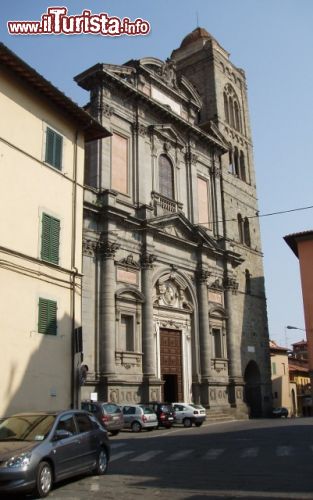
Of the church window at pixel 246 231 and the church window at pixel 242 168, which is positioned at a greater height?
the church window at pixel 242 168

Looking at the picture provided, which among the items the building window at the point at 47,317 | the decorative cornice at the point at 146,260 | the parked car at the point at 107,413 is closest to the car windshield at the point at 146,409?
the parked car at the point at 107,413

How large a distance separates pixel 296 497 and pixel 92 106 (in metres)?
26.7

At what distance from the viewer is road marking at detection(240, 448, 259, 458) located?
45.4 ft

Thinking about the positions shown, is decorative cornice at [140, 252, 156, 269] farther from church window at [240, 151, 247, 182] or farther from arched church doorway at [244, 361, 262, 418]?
church window at [240, 151, 247, 182]

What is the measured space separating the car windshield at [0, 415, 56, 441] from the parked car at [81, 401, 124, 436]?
10986mm

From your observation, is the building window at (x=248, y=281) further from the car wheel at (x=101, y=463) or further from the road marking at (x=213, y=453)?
the car wheel at (x=101, y=463)

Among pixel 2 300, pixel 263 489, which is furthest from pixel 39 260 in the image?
pixel 263 489

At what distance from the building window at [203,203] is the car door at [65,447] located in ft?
90.9

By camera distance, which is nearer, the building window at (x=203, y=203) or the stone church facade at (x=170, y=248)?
the stone church facade at (x=170, y=248)

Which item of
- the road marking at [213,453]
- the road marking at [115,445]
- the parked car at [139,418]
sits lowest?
the road marking at [213,453]

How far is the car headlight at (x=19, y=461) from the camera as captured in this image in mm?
8500

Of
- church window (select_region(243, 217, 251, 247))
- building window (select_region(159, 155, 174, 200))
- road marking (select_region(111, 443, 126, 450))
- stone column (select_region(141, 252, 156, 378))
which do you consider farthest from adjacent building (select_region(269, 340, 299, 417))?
road marking (select_region(111, 443, 126, 450))

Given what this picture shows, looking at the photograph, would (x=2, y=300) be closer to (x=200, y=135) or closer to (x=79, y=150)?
(x=79, y=150)

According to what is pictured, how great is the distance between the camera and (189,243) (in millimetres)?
34406
